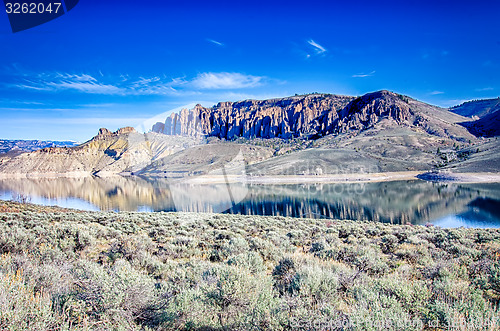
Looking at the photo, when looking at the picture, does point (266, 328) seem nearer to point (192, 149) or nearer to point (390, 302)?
point (390, 302)

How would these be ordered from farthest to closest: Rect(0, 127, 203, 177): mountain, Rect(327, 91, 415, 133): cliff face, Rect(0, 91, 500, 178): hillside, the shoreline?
Rect(327, 91, 415, 133): cliff face → Rect(0, 127, 203, 177): mountain → Rect(0, 91, 500, 178): hillside → the shoreline

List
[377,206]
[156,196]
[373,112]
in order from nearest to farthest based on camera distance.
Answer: [377,206], [156,196], [373,112]

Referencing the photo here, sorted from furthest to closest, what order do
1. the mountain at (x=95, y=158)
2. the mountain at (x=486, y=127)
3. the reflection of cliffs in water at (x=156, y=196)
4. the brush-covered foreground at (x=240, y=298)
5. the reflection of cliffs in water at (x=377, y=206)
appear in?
the mountain at (x=95, y=158), the mountain at (x=486, y=127), the reflection of cliffs in water at (x=156, y=196), the reflection of cliffs in water at (x=377, y=206), the brush-covered foreground at (x=240, y=298)

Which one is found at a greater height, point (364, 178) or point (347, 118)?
point (347, 118)

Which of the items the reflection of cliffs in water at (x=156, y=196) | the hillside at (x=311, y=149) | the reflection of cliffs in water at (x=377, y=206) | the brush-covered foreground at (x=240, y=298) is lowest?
the reflection of cliffs in water at (x=377, y=206)

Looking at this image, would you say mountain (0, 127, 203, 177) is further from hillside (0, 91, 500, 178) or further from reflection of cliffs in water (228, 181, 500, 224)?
reflection of cliffs in water (228, 181, 500, 224)

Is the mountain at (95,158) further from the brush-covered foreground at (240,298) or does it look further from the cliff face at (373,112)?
the brush-covered foreground at (240,298)

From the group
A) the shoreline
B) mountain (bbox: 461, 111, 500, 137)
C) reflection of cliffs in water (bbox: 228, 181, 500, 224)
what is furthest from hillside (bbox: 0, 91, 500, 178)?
reflection of cliffs in water (bbox: 228, 181, 500, 224)

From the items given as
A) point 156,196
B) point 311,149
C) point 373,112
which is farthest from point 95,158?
point 373,112

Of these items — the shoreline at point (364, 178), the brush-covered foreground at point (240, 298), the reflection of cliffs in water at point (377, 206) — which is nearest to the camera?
the brush-covered foreground at point (240, 298)

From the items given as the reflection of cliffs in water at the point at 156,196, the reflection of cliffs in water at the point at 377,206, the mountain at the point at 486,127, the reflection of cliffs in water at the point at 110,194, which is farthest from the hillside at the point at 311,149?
the reflection of cliffs in water at the point at 377,206

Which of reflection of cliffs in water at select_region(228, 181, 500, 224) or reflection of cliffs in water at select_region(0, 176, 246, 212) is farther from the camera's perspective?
reflection of cliffs in water at select_region(0, 176, 246, 212)

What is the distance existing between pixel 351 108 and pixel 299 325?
593 ft

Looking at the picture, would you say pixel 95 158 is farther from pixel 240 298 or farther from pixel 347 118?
pixel 240 298
